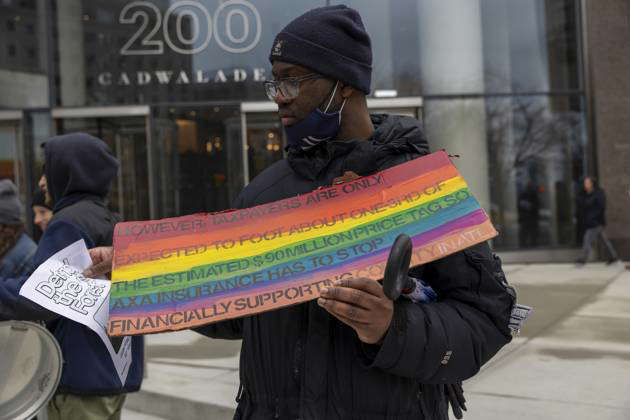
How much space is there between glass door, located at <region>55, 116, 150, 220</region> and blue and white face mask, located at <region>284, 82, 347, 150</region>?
11838 millimetres

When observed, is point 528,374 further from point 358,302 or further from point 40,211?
point 358,302

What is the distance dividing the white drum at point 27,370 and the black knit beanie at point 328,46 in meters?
1.39

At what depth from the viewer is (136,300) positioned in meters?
1.60

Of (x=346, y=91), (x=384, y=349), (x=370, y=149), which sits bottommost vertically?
(x=384, y=349)

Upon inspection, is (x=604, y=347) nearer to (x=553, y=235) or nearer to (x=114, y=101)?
(x=553, y=235)

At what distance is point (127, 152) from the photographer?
43.5 ft

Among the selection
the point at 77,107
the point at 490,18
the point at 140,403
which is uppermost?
the point at 490,18

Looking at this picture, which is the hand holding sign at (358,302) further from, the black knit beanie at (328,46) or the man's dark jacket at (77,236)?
the man's dark jacket at (77,236)

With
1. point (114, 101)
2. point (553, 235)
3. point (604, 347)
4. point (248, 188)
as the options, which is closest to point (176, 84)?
point (114, 101)

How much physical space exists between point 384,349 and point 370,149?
0.51 m

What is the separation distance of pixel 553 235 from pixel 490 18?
4.39 meters

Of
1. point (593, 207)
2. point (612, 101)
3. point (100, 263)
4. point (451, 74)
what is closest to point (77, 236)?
point (100, 263)

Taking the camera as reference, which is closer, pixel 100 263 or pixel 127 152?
pixel 100 263

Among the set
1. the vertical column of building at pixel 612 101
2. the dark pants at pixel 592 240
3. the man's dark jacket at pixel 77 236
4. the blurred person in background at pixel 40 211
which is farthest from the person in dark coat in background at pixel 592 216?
the man's dark jacket at pixel 77 236
